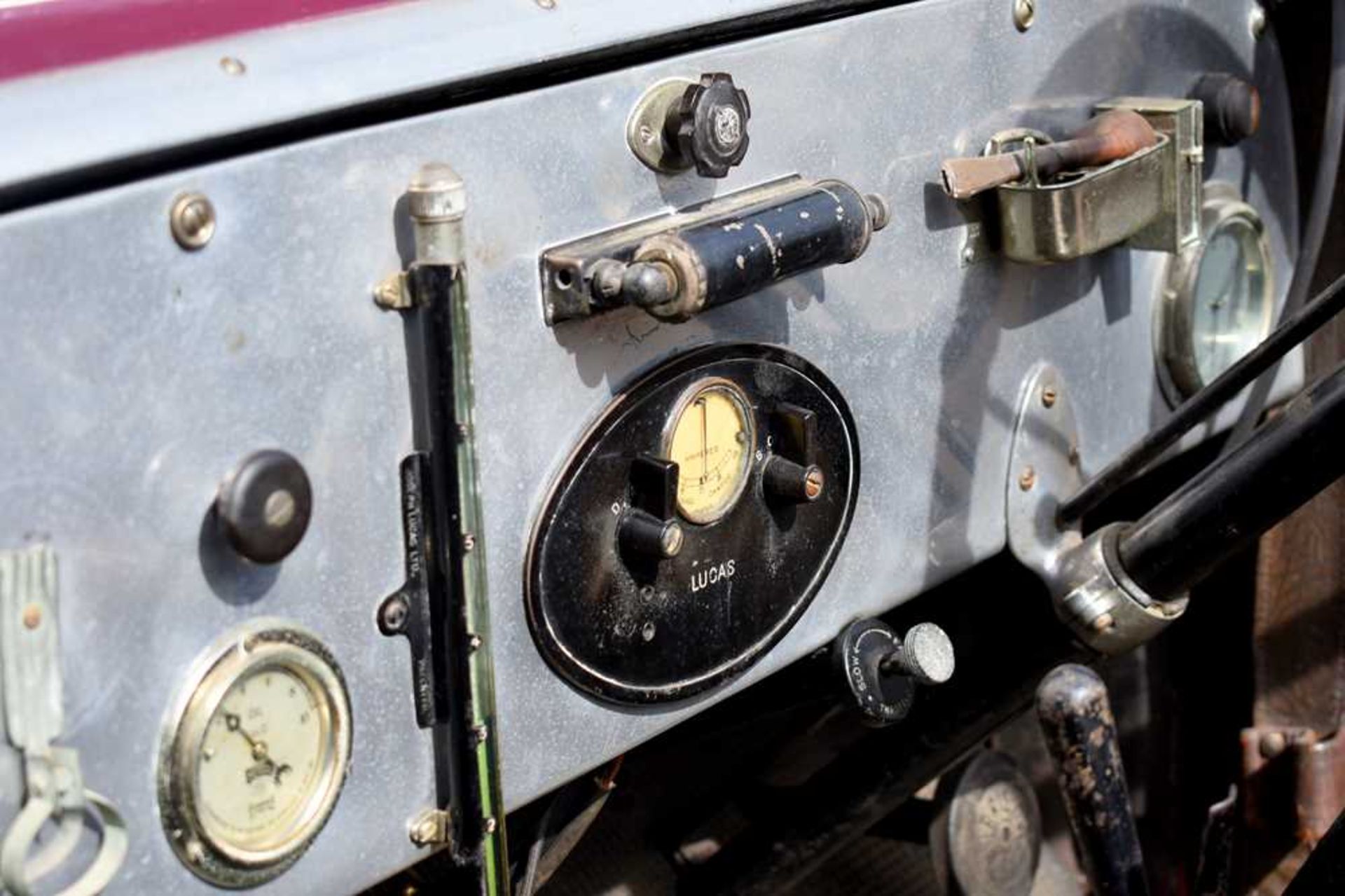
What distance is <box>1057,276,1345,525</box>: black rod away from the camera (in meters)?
1.63

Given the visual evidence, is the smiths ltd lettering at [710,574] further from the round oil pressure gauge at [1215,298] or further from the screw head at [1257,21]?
the screw head at [1257,21]

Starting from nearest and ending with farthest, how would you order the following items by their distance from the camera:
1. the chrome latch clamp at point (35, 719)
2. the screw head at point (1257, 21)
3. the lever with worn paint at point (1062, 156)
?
the chrome latch clamp at point (35, 719) < the lever with worn paint at point (1062, 156) < the screw head at point (1257, 21)

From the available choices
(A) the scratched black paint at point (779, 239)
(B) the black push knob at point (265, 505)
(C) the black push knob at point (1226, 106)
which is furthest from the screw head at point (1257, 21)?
(B) the black push knob at point (265, 505)

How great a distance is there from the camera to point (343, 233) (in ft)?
3.87

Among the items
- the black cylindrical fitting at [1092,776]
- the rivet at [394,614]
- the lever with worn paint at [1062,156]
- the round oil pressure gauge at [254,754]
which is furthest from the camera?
the lever with worn paint at [1062,156]

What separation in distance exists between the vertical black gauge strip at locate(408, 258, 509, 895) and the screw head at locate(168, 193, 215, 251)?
15 cm

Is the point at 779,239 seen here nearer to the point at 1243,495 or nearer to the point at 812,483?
the point at 812,483

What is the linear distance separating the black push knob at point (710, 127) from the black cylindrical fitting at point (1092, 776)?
0.47 meters

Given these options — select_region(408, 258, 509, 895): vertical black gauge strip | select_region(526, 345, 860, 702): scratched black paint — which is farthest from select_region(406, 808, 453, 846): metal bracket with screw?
select_region(526, 345, 860, 702): scratched black paint

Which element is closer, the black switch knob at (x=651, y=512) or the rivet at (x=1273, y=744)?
the black switch knob at (x=651, y=512)

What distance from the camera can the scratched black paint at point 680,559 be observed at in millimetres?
1376

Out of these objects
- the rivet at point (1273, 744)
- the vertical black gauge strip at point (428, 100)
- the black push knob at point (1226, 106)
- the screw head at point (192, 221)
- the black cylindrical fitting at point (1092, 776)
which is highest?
the vertical black gauge strip at point (428, 100)

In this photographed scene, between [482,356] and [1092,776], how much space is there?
585mm

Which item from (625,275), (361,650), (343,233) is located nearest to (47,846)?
(361,650)
